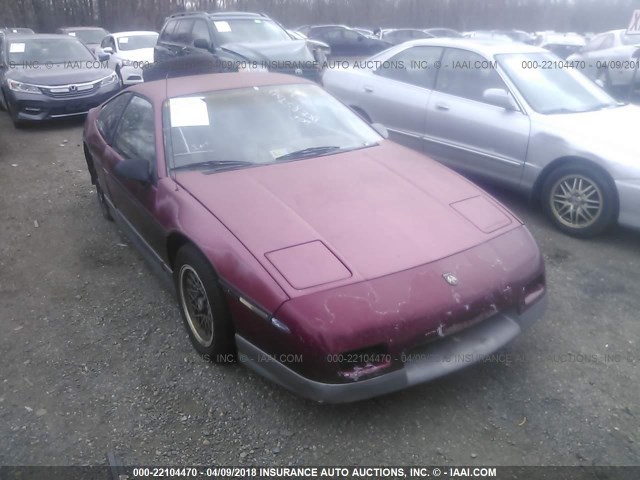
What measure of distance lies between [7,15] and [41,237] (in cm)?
2561

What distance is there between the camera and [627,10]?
33688 mm

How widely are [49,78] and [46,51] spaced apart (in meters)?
1.13

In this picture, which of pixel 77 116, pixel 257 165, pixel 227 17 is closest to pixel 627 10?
pixel 227 17

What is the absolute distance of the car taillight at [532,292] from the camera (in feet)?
8.80

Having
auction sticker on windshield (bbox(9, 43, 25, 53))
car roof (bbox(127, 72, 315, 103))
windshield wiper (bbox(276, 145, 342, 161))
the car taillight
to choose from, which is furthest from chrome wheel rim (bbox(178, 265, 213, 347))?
auction sticker on windshield (bbox(9, 43, 25, 53))

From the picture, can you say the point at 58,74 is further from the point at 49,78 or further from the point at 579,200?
the point at 579,200

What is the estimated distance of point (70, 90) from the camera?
8383 millimetres

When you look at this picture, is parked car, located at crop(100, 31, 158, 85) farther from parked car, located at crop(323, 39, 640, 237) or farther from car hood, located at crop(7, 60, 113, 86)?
parked car, located at crop(323, 39, 640, 237)

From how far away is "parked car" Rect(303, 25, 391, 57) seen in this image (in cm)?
2239

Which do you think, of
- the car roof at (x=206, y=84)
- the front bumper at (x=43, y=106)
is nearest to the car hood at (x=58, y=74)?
the front bumper at (x=43, y=106)

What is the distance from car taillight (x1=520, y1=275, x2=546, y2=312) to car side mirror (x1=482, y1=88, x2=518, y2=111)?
2.47 m

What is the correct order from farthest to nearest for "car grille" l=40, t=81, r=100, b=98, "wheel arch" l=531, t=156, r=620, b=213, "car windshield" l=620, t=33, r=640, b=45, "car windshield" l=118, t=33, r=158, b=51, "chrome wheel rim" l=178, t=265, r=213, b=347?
"car windshield" l=118, t=33, r=158, b=51 < "car windshield" l=620, t=33, r=640, b=45 < "car grille" l=40, t=81, r=100, b=98 < "wheel arch" l=531, t=156, r=620, b=213 < "chrome wheel rim" l=178, t=265, r=213, b=347

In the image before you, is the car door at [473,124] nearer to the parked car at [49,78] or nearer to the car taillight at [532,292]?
the car taillight at [532,292]

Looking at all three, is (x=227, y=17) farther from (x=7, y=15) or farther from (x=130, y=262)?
(x=7, y=15)
